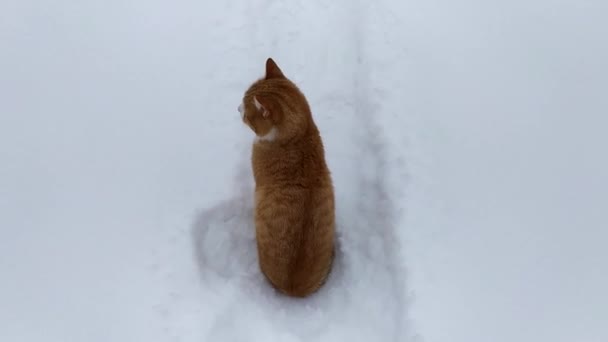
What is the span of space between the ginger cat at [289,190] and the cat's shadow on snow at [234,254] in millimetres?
149

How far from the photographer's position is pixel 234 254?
2480 mm

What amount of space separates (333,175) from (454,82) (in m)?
0.99

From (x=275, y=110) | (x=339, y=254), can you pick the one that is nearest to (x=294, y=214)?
(x=275, y=110)

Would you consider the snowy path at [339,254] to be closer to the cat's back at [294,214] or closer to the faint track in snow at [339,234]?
the faint track in snow at [339,234]

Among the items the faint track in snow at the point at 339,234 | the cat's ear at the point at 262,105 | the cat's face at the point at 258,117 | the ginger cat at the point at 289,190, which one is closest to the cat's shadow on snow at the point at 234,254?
the faint track in snow at the point at 339,234

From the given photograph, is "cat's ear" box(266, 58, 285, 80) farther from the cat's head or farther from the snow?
the snow

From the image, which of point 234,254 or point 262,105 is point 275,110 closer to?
point 262,105

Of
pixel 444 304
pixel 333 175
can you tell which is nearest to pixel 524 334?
pixel 444 304

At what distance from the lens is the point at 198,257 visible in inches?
93.7

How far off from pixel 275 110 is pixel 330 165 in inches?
26.0

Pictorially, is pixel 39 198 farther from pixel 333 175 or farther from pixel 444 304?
pixel 444 304

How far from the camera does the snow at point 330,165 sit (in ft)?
7.32

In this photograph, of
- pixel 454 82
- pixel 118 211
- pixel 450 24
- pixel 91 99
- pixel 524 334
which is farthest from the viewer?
pixel 450 24

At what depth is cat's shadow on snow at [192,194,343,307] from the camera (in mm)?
2387
